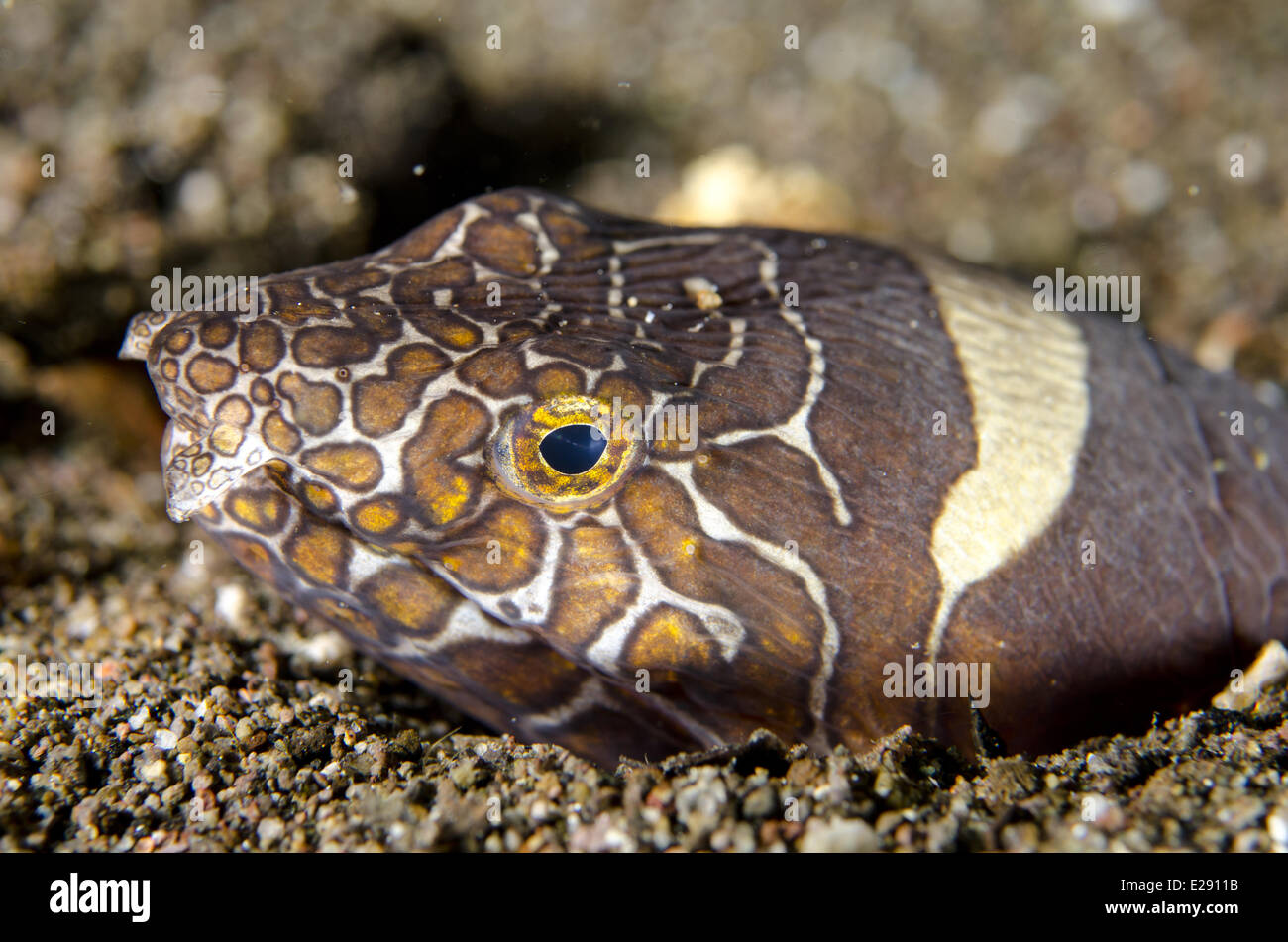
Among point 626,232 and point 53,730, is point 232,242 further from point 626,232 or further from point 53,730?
point 53,730

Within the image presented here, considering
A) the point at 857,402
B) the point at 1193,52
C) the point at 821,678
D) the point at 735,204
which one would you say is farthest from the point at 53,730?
the point at 1193,52

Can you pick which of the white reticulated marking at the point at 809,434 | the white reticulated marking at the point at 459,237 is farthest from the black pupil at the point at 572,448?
the white reticulated marking at the point at 459,237

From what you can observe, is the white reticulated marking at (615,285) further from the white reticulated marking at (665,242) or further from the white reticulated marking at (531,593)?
the white reticulated marking at (531,593)

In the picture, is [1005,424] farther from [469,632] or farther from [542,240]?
[469,632]

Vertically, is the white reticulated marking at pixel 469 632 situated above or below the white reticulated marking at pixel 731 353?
below

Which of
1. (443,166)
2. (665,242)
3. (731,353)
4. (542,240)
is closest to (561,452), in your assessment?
(731,353)

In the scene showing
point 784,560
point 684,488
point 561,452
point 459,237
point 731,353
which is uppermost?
point 459,237

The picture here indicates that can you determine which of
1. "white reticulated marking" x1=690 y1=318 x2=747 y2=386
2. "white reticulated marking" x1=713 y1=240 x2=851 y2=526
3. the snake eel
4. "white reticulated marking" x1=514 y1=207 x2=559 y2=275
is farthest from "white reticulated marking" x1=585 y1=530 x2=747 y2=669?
"white reticulated marking" x1=514 y1=207 x2=559 y2=275
